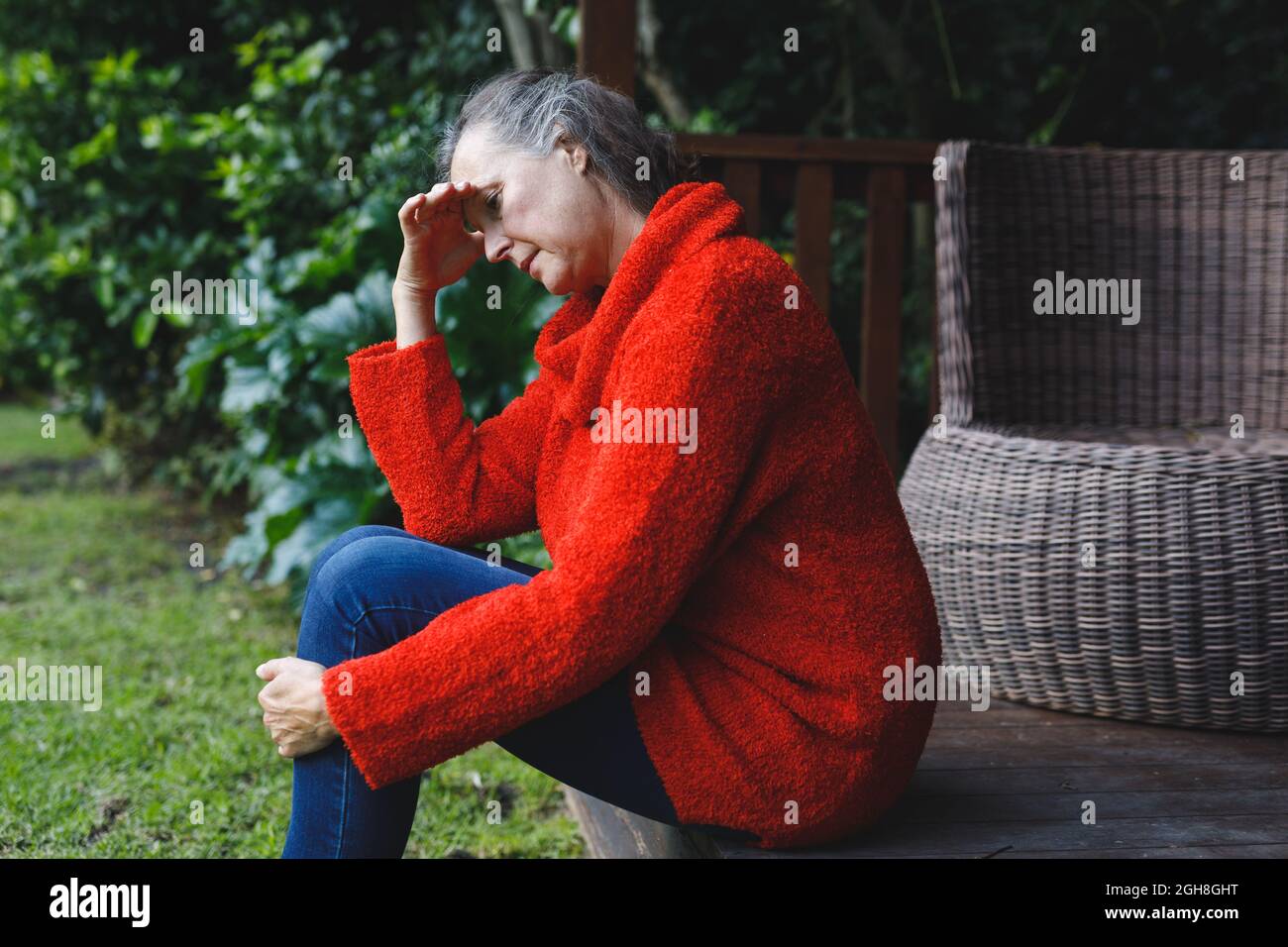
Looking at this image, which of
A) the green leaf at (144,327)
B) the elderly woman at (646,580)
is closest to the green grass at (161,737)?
the green leaf at (144,327)

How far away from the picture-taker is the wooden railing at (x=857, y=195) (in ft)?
8.68

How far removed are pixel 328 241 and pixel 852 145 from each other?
1.70 meters

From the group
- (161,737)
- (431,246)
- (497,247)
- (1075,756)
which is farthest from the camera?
(161,737)

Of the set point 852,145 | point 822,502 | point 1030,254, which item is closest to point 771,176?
point 852,145

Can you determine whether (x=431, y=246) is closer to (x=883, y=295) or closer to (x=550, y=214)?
(x=550, y=214)

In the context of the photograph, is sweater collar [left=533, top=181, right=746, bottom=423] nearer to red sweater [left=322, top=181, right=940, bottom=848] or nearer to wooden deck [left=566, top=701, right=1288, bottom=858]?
red sweater [left=322, top=181, right=940, bottom=848]

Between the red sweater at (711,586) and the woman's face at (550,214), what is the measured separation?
0.28 feet

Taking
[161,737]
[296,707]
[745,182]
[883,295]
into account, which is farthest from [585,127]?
[161,737]

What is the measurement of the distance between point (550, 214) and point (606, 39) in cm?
125

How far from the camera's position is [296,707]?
1.18 meters

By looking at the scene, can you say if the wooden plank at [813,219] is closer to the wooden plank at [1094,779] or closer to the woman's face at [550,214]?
the wooden plank at [1094,779]

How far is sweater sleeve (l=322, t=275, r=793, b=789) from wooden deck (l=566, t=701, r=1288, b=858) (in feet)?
1.12

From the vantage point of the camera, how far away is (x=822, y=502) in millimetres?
1227
